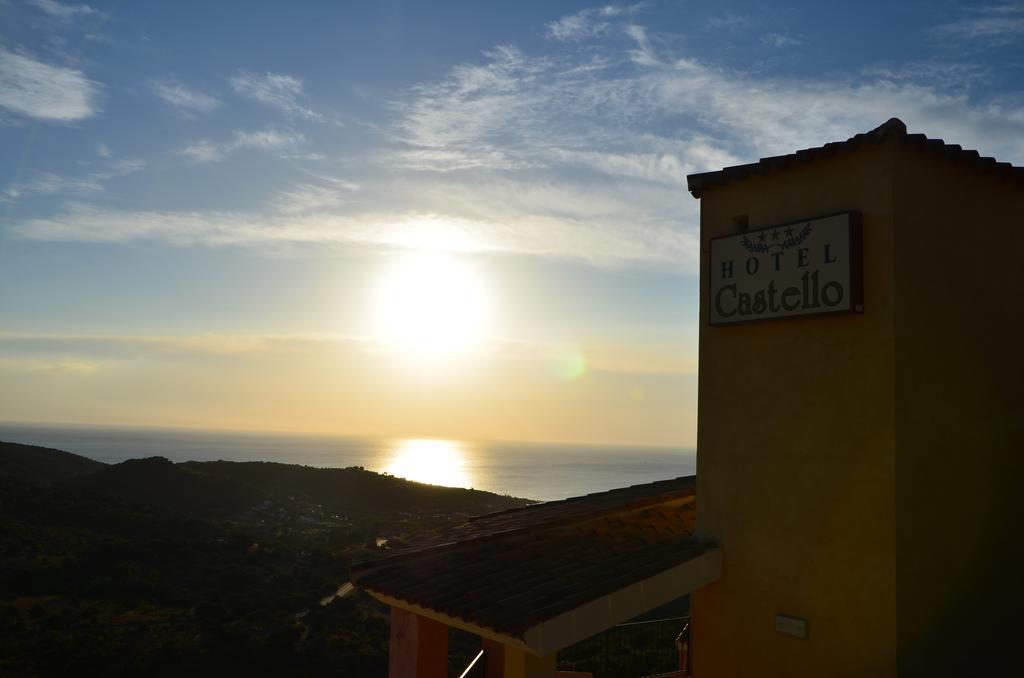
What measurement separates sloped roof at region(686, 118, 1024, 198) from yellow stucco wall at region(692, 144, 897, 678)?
9 cm

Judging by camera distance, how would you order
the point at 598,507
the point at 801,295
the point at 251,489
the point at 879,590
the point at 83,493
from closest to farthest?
the point at 879,590 < the point at 801,295 < the point at 598,507 < the point at 83,493 < the point at 251,489

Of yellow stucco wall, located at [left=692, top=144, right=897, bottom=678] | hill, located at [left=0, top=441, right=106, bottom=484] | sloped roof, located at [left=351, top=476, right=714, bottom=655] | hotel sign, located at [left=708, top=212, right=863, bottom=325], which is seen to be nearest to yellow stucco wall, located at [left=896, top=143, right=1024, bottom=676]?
yellow stucco wall, located at [left=692, top=144, right=897, bottom=678]

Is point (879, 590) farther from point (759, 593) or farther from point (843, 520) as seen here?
point (759, 593)

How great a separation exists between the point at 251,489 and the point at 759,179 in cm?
4309

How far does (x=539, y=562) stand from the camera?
787 centimetres

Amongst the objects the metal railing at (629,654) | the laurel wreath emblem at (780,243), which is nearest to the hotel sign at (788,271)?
the laurel wreath emblem at (780,243)

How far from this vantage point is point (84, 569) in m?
25.1

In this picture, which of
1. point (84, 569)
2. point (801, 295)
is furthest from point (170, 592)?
point (801, 295)

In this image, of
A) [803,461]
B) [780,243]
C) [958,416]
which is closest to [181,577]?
[803,461]

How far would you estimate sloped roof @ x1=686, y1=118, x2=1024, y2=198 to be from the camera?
6.64m

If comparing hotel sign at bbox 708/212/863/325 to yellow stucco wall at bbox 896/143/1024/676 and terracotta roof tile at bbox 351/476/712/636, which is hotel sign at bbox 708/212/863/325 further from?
terracotta roof tile at bbox 351/476/712/636

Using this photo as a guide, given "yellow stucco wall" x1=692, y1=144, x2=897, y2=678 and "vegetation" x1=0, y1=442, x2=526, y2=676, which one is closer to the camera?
"yellow stucco wall" x1=692, y1=144, x2=897, y2=678

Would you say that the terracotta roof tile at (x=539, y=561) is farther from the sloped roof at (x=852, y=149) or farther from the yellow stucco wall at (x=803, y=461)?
the sloped roof at (x=852, y=149)

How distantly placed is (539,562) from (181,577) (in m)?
22.4
